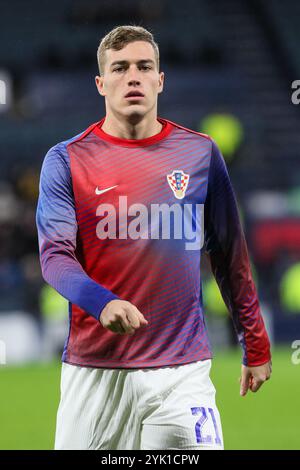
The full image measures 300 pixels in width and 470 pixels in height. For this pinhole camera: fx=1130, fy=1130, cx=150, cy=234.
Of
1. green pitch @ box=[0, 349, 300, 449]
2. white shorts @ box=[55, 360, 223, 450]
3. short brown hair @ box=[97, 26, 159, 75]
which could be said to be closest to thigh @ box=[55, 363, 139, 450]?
white shorts @ box=[55, 360, 223, 450]

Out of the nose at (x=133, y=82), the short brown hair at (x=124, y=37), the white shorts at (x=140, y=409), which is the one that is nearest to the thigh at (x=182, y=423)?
the white shorts at (x=140, y=409)

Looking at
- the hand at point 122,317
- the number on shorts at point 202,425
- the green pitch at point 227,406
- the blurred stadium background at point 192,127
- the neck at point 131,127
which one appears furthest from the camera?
the blurred stadium background at point 192,127

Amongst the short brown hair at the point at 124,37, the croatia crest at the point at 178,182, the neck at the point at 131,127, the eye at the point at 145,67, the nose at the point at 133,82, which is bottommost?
the croatia crest at the point at 178,182

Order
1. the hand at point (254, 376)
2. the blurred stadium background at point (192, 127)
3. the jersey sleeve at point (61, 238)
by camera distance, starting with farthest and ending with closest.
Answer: the blurred stadium background at point (192, 127) → the hand at point (254, 376) → the jersey sleeve at point (61, 238)

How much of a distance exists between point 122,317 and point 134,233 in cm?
57

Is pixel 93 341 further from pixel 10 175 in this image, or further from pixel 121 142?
pixel 10 175

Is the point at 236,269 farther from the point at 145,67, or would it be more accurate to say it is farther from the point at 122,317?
the point at 122,317

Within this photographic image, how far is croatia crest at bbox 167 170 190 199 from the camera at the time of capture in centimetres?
349

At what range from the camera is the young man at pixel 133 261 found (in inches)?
135

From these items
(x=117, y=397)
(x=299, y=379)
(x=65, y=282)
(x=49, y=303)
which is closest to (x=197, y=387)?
(x=117, y=397)

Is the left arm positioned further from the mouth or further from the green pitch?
the green pitch

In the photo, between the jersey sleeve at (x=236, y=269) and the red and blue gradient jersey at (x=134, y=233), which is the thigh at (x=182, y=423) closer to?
the red and blue gradient jersey at (x=134, y=233)

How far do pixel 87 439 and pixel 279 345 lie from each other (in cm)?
1005

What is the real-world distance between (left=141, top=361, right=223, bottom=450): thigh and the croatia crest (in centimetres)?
54
